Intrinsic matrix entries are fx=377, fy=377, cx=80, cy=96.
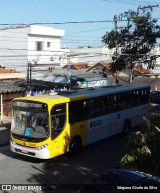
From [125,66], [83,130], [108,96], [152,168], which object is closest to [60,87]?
[125,66]

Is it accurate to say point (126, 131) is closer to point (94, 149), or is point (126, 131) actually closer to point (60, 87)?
point (94, 149)

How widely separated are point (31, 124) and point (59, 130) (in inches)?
45.7

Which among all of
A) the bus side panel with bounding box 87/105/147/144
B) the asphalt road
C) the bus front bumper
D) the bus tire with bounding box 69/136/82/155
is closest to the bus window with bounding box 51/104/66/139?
the bus front bumper

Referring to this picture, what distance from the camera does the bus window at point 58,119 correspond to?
590 inches

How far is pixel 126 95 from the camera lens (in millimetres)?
20844

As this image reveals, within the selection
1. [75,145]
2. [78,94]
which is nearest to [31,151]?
[75,145]

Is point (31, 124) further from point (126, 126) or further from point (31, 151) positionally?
point (126, 126)

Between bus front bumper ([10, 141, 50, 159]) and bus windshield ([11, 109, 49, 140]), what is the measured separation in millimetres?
466

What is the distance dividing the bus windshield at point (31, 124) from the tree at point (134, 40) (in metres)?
18.0

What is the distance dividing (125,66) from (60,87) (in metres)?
7.36

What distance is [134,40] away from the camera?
108ft

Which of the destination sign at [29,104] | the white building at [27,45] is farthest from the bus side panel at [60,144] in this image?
the white building at [27,45]

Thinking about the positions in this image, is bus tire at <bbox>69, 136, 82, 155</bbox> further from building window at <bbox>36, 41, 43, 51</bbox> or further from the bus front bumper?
building window at <bbox>36, 41, 43, 51</bbox>

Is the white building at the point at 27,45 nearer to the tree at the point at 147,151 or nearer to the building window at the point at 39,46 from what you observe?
the building window at the point at 39,46
